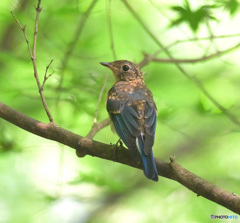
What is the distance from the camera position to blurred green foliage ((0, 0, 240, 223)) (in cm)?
491

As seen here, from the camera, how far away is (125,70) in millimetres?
5328

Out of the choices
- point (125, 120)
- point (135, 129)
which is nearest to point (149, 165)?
point (135, 129)

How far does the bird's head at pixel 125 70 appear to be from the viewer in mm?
5309

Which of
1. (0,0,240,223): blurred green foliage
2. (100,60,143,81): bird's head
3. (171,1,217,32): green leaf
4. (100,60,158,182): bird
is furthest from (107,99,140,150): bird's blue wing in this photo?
(171,1,217,32): green leaf

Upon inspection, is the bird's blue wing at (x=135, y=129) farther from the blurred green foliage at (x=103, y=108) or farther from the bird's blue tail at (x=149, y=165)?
the blurred green foliage at (x=103, y=108)

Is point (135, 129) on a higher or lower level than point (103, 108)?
lower

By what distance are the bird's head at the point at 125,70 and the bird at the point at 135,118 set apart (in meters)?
0.12

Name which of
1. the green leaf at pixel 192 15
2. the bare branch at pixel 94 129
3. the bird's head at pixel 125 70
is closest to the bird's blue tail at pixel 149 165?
the bare branch at pixel 94 129

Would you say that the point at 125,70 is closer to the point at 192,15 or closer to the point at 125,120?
the point at 192,15

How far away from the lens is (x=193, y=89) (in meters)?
6.06

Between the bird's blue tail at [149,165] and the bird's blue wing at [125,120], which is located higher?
the bird's blue wing at [125,120]

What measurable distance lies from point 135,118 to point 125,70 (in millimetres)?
1306

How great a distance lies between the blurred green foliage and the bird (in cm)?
38

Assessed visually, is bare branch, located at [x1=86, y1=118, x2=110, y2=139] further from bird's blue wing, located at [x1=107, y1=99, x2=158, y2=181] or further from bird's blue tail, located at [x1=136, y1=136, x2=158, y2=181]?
bird's blue tail, located at [x1=136, y1=136, x2=158, y2=181]
